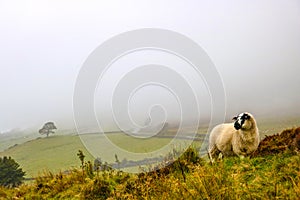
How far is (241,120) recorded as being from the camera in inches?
301

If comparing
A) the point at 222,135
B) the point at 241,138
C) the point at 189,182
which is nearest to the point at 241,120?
the point at 241,138

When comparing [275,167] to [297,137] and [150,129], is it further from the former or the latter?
[150,129]

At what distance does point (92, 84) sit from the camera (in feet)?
24.5

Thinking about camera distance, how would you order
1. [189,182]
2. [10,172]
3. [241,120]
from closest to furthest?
[189,182] → [241,120] → [10,172]

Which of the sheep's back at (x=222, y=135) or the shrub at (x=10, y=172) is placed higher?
the sheep's back at (x=222, y=135)

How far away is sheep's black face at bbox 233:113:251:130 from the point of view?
299 inches

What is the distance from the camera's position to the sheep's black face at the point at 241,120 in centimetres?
758

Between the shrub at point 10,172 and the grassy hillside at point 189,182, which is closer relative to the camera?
the grassy hillside at point 189,182

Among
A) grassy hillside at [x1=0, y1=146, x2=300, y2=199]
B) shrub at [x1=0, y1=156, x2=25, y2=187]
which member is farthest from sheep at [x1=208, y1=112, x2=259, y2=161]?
shrub at [x1=0, y1=156, x2=25, y2=187]

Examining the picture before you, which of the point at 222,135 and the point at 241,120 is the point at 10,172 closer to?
the point at 222,135

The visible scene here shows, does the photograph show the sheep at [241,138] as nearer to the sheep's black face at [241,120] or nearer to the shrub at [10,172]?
the sheep's black face at [241,120]

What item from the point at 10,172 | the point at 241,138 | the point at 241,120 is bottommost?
the point at 10,172

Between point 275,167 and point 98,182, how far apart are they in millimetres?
3410

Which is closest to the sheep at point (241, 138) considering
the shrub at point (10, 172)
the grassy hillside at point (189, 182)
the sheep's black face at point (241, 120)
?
the sheep's black face at point (241, 120)
